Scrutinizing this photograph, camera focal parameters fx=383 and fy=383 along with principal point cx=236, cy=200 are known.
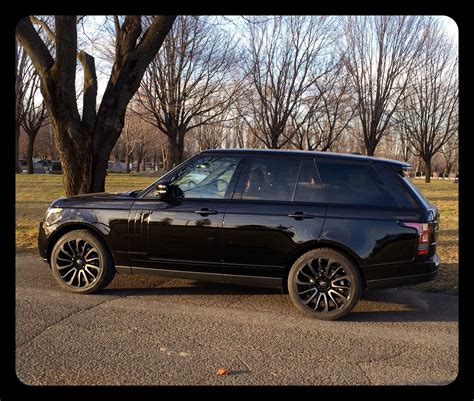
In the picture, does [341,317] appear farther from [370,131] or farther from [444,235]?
[370,131]

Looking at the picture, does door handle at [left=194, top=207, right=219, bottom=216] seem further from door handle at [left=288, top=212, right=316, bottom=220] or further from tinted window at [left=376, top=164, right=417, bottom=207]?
tinted window at [left=376, top=164, right=417, bottom=207]

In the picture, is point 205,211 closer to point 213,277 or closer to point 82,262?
point 213,277

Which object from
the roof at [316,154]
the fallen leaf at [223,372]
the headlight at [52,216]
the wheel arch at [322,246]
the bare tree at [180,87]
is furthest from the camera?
the bare tree at [180,87]

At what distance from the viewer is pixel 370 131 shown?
2667cm

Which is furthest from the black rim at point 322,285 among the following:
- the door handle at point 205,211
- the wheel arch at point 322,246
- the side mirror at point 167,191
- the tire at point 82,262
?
the tire at point 82,262

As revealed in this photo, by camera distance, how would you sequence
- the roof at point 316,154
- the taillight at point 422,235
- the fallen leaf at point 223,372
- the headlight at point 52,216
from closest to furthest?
the fallen leaf at point 223,372 < the taillight at point 422,235 < the roof at point 316,154 < the headlight at point 52,216

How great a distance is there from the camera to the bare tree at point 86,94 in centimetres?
735

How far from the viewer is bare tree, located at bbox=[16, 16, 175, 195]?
7.35m

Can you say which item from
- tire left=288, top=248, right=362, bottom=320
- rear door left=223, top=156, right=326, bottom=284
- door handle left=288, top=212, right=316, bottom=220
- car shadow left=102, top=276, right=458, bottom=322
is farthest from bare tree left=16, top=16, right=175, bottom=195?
tire left=288, top=248, right=362, bottom=320

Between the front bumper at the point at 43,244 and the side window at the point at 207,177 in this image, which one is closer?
the side window at the point at 207,177

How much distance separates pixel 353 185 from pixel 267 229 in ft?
3.57

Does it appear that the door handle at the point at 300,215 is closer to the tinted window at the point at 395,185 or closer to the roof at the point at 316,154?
the roof at the point at 316,154

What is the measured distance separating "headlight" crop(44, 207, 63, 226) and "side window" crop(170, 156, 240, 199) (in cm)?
153

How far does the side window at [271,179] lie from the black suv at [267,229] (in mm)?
12
